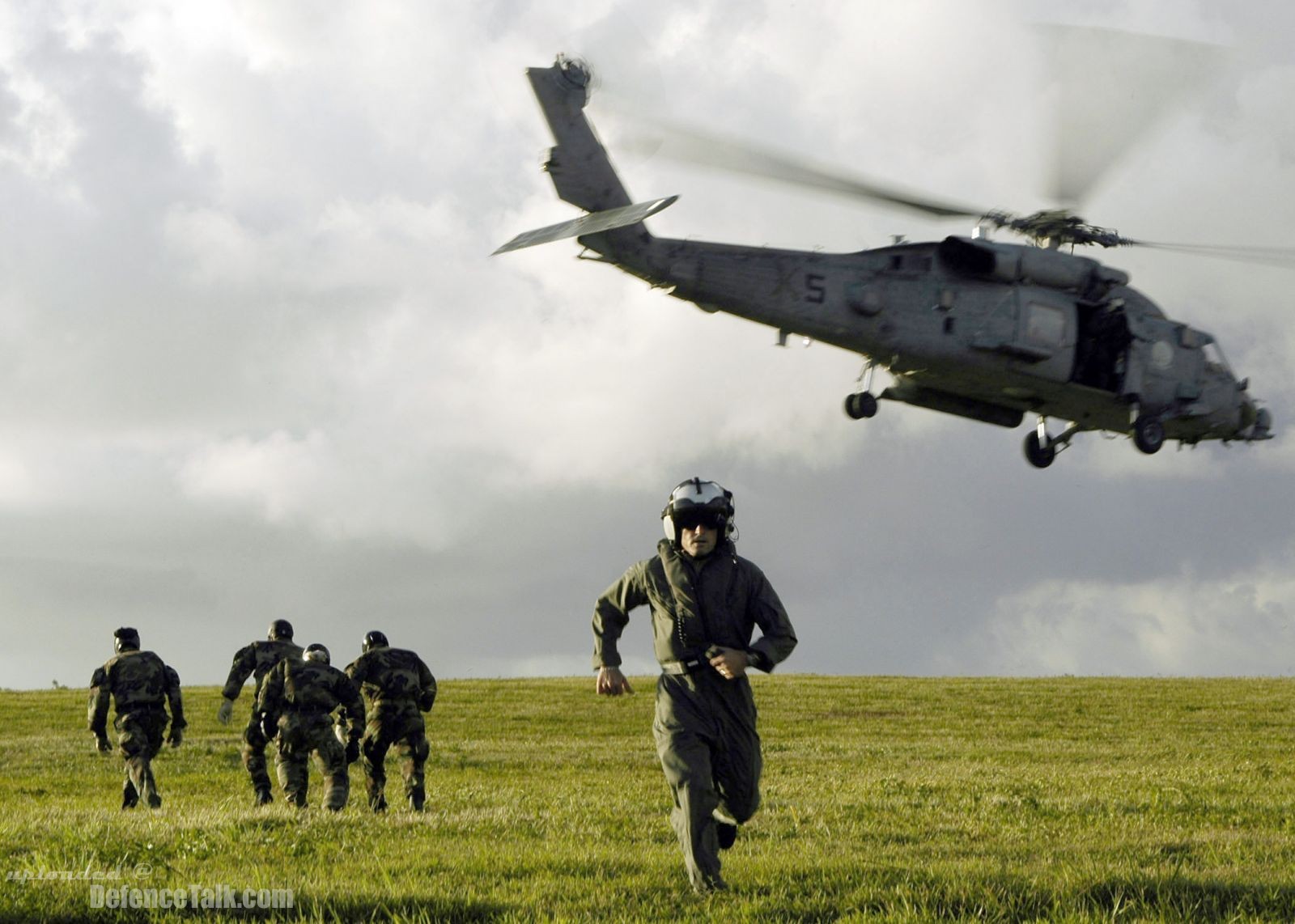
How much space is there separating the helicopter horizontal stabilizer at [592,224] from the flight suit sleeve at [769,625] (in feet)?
32.6

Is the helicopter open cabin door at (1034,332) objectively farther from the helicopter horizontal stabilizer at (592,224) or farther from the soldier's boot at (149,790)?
the soldier's boot at (149,790)

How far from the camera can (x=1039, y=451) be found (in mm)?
24953

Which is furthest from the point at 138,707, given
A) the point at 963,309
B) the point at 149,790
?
the point at 963,309

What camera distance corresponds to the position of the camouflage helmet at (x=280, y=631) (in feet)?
51.4

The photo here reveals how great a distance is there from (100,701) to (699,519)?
9.85 metres

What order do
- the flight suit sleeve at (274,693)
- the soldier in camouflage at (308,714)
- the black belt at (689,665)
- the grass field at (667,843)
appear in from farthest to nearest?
the flight suit sleeve at (274,693) < the soldier in camouflage at (308,714) < the black belt at (689,665) < the grass field at (667,843)

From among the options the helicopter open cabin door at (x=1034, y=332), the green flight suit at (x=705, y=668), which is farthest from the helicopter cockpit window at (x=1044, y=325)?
the green flight suit at (x=705, y=668)

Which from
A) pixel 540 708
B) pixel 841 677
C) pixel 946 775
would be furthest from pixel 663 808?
pixel 841 677

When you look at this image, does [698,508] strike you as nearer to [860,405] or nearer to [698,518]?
[698,518]

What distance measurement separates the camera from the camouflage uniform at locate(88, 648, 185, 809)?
1511cm

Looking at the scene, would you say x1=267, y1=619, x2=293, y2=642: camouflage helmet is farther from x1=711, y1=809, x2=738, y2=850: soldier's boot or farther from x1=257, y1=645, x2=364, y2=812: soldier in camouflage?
x1=711, y1=809, x2=738, y2=850: soldier's boot

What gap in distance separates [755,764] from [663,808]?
15.6 ft

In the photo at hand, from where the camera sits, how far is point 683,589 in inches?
310

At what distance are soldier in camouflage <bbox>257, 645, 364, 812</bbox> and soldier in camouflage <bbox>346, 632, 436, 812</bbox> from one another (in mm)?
214
